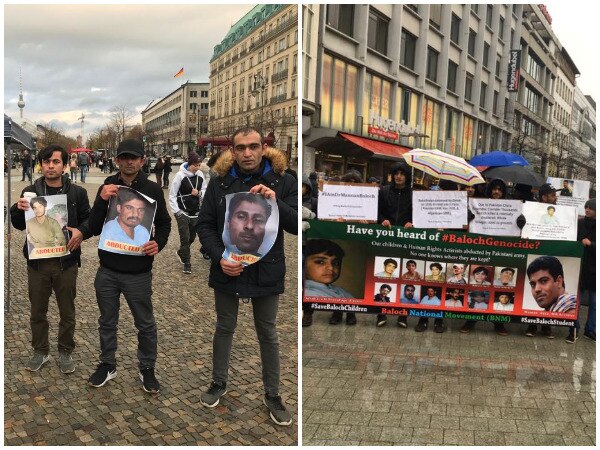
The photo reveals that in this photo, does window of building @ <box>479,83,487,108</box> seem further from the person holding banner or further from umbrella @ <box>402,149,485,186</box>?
the person holding banner

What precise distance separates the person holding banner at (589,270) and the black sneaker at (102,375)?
183 inches

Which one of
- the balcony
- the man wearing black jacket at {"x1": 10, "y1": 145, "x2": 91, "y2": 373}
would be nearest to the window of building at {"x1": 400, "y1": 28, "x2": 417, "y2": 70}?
the balcony

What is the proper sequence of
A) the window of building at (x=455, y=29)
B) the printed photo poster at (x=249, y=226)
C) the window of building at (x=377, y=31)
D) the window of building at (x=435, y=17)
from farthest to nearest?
the window of building at (x=455, y=29)
the window of building at (x=435, y=17)
the window of building at (x=377, y=31)
the printed photo poster at (x=249, y=226)

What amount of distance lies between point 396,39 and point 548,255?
19.9 meters

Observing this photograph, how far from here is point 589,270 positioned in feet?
20.6

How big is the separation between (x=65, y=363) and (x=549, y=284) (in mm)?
4903

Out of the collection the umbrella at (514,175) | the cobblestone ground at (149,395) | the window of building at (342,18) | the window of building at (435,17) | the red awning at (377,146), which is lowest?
the cobblestone ground at (149,395)

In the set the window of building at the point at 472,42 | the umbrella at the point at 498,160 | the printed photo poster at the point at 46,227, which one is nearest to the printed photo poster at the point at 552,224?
the printed photo poster at the point at 46,227

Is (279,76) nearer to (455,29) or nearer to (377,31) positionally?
(455,29)

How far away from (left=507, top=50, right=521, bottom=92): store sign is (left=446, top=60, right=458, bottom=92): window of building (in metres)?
10.6

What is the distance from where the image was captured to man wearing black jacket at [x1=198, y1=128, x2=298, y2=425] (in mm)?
3586

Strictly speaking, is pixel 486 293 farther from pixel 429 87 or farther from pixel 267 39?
pixel 267 39

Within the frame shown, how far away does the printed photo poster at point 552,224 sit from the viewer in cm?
625

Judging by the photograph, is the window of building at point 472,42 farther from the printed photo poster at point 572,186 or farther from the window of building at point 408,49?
the printed photo poster at point 572,186
